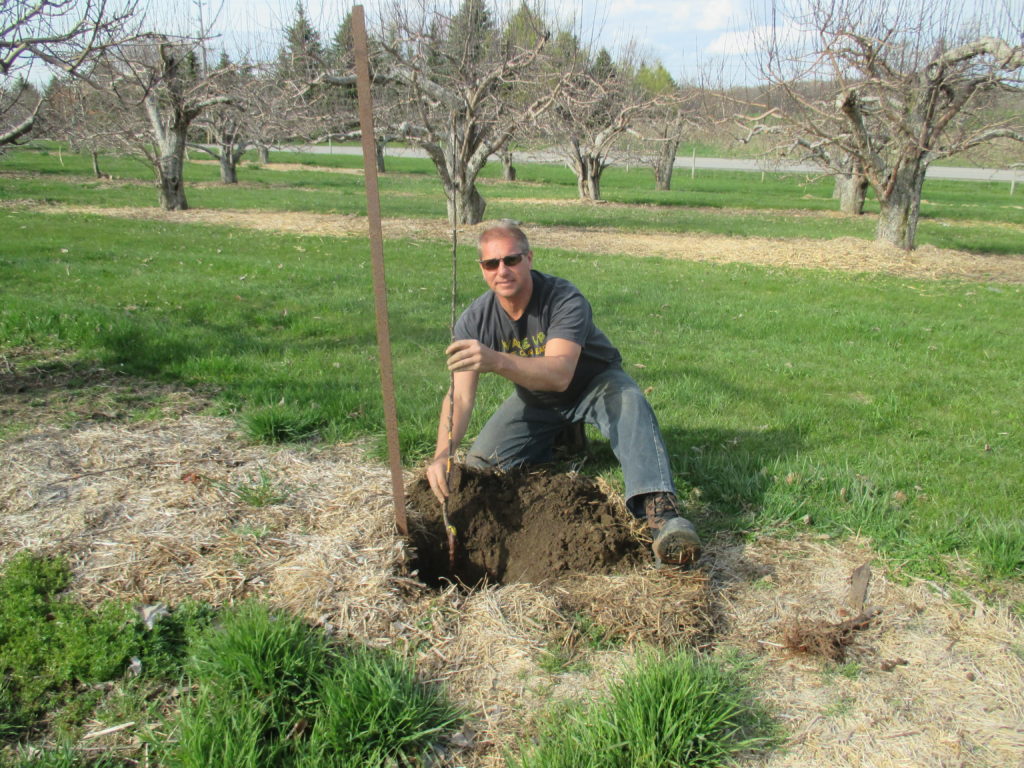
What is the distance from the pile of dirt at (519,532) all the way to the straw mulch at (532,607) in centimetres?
13

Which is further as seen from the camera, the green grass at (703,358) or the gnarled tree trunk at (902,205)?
the gnarled tree trunk at (902,205)

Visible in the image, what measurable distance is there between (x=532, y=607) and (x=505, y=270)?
1487mm

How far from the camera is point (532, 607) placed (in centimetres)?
283

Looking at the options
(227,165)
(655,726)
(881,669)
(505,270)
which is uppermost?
(227,165)

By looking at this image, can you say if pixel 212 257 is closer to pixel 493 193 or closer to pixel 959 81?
pixel 959 81

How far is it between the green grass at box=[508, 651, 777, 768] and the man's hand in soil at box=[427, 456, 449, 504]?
114 centimetres

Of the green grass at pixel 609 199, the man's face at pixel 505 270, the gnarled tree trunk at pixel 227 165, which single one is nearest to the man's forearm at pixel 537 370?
the man's face at pixel 505 270

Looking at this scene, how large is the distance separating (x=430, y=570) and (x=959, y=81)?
41.2ft

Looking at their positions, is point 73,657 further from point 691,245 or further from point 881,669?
point 691,245

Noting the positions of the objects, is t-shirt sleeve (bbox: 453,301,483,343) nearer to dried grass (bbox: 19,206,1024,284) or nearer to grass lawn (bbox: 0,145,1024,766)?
grass lawn (bbox: 0,145,1024,766)

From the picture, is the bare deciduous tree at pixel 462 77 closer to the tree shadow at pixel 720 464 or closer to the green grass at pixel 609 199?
the green grass at pixel 609 199

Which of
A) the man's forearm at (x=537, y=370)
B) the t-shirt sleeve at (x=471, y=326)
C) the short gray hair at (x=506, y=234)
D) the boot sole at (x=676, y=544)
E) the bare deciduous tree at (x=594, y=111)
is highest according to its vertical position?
the bare deciduous tree at (x=594, y=111)

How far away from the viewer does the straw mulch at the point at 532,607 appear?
7.86 ft

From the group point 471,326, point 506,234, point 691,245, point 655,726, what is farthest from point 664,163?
point 655,726
